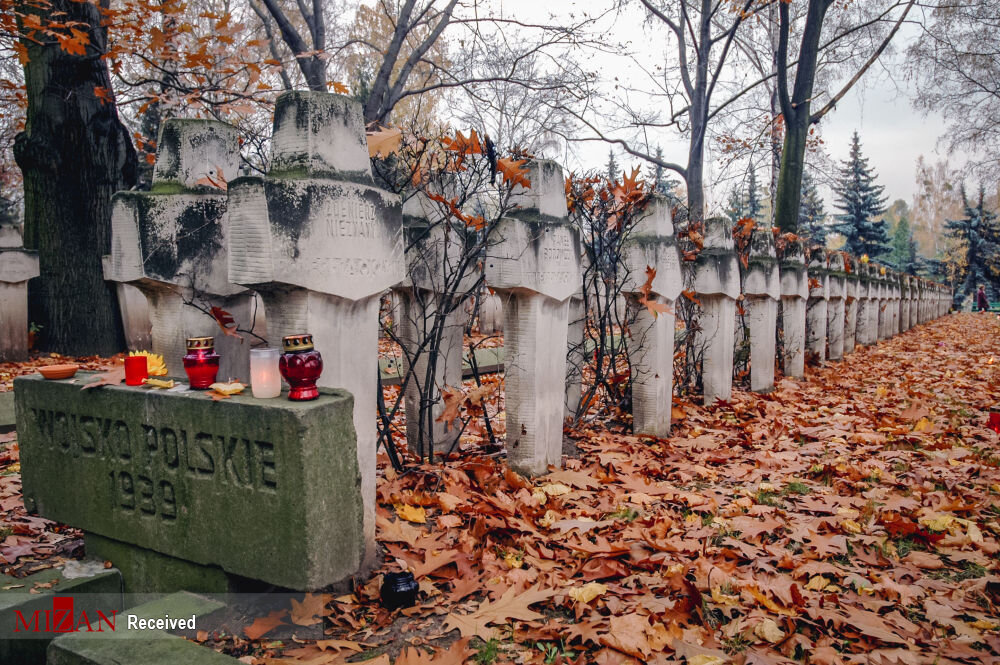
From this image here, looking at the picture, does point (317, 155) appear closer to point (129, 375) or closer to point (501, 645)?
point (129, 375)

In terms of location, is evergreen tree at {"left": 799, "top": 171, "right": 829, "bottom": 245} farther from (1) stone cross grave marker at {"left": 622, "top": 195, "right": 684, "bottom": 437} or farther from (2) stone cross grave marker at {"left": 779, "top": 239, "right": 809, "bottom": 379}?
(1) stone cross grave marker at {"left": 622, "top": 195, "right": 684, "bottom": 437}

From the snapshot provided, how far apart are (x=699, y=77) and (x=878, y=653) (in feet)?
52.9

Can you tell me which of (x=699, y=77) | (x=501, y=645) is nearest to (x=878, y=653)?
(x=501, y=645)

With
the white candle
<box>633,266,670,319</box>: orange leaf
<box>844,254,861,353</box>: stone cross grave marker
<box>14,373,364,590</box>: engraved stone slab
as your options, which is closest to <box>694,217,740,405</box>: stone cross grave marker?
<box>633,266,670,319</box>: orange leaf

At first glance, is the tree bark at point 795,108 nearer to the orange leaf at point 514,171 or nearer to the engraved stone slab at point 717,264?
the engraved stone slab at point 717,264

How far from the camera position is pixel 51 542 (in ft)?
12.3

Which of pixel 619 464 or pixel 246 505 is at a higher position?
pixel 246 505

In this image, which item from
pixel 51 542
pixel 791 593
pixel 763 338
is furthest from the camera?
pixel 763 338

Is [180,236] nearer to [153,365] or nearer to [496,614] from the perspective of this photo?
[153,365]

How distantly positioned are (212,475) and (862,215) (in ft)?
140

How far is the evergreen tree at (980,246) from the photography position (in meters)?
41.4

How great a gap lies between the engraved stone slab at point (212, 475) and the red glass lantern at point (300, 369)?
0.07m

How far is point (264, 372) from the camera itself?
9.09 ft

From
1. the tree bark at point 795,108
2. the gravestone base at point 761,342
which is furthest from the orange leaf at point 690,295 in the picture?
the tree bark at point 795,108
